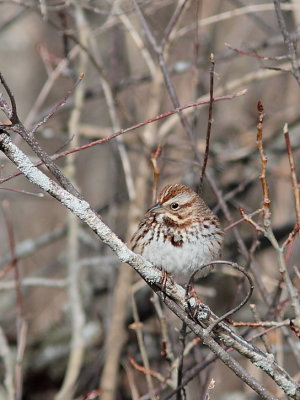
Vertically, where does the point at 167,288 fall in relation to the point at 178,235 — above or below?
below

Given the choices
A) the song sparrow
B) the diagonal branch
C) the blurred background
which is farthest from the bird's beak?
the diagonal branch

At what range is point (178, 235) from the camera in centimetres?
462

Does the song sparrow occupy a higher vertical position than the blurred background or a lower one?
lower

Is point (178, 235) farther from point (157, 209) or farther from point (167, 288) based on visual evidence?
point (167, 288)

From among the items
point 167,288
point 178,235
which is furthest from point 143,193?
point 167,288

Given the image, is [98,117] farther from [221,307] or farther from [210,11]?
[221,307]

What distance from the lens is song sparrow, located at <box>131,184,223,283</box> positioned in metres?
4.51

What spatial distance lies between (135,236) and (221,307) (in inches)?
144

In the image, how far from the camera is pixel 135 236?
4.77 meters

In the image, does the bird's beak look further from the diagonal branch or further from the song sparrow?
the diagonal branch

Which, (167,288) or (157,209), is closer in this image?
(167,288)

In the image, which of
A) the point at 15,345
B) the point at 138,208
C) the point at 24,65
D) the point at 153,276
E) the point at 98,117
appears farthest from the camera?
the point at 98,117

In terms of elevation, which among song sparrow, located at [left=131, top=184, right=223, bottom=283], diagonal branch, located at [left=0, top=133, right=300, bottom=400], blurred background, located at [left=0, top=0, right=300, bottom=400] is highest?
blurred background, located at [left=0, top=0, right=300, bottom=400]

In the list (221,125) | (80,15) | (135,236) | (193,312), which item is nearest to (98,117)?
(221,125)
